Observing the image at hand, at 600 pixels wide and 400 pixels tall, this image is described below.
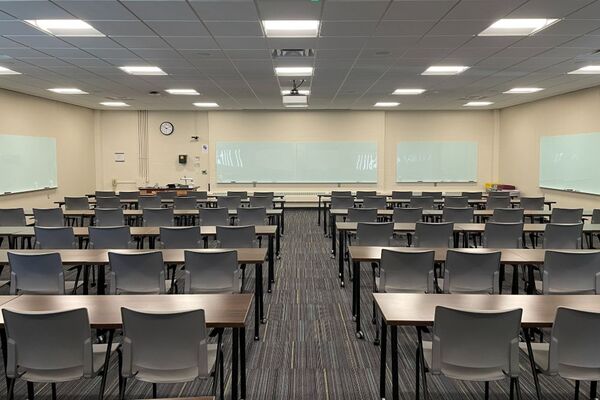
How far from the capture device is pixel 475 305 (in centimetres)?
274

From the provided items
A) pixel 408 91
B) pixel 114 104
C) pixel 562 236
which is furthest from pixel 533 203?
pixel 114 104

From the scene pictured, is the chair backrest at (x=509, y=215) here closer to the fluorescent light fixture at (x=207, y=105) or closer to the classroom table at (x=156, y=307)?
the classroom table at (x=156, y=307)

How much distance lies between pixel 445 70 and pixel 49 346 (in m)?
7.34

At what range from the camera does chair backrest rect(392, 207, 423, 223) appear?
22.6ft

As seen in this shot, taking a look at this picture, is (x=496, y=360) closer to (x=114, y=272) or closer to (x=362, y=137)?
(x=114, y=272)

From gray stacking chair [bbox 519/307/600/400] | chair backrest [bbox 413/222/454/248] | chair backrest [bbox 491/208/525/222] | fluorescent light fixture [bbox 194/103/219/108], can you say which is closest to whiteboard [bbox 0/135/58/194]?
fluorescent light fixture [bbox 194/103/219/108]

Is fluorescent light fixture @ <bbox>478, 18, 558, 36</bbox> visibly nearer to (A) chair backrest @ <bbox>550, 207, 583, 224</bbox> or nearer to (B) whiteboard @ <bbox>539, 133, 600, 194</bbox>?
(A) chair backrest @ <bbox>550, 207, 583, 224</bbox>

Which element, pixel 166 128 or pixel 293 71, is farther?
pixel 166 128

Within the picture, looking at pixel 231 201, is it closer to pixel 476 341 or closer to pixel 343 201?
pixel 343 201

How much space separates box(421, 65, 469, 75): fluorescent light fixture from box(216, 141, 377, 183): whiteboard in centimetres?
601

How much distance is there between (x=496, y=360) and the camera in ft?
7.79

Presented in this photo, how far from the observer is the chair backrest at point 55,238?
16.7 feet

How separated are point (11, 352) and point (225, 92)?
8442 mm

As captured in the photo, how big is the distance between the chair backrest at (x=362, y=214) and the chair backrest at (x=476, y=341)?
4.52 m
